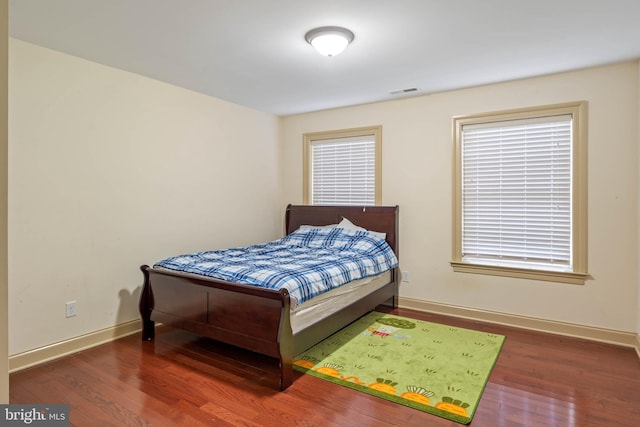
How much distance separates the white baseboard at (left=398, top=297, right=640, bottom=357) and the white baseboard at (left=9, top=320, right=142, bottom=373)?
2.83m

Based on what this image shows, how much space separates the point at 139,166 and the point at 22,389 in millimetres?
1891

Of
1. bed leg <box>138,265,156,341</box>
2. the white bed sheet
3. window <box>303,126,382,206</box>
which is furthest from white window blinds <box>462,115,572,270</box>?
bed leg <box>138,265,156,341</box>

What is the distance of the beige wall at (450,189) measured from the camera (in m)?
3.07

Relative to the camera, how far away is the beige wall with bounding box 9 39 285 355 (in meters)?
2.65

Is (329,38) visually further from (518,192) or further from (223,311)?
(518,192)

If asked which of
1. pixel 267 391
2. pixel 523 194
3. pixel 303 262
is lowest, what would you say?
pixel 267 391

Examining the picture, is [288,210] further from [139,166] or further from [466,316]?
[466,316]

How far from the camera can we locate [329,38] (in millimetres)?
2467

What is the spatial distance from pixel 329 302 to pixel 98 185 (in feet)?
7.11

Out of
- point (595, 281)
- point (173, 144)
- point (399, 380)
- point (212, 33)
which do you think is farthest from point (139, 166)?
point (595, 281)

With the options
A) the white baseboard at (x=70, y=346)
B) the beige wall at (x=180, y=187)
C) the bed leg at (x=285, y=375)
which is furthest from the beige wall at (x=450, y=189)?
the white baseboard at (x=70, y=346)

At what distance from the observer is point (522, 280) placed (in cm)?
350

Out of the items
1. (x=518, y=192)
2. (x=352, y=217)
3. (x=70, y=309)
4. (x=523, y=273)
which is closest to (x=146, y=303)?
(x=70, y=309)

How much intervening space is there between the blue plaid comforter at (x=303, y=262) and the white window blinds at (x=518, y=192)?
0.99 m
